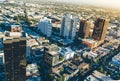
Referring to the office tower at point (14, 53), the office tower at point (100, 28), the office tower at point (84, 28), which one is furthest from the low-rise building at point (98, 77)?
the office tower at point (84, 28)

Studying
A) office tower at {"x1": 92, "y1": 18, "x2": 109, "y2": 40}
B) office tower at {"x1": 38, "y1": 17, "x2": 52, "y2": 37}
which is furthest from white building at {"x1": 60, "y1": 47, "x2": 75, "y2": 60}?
office tower at {"x1": 38, "y1": 17, "x2": 52, "y2": 37}

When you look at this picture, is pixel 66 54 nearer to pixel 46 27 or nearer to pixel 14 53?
pixel 14 53

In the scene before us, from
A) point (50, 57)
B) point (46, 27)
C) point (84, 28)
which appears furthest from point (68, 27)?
point (50, 57)

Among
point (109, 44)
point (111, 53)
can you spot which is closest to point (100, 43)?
point (109, 44)

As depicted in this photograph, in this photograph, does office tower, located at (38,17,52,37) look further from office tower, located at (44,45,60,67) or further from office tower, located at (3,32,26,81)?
office tower, located at (3,32,26,81)

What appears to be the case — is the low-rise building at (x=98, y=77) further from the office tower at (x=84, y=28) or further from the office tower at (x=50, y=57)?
the office tower at (x=84, y=28)

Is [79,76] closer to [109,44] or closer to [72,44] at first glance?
[72,44]
